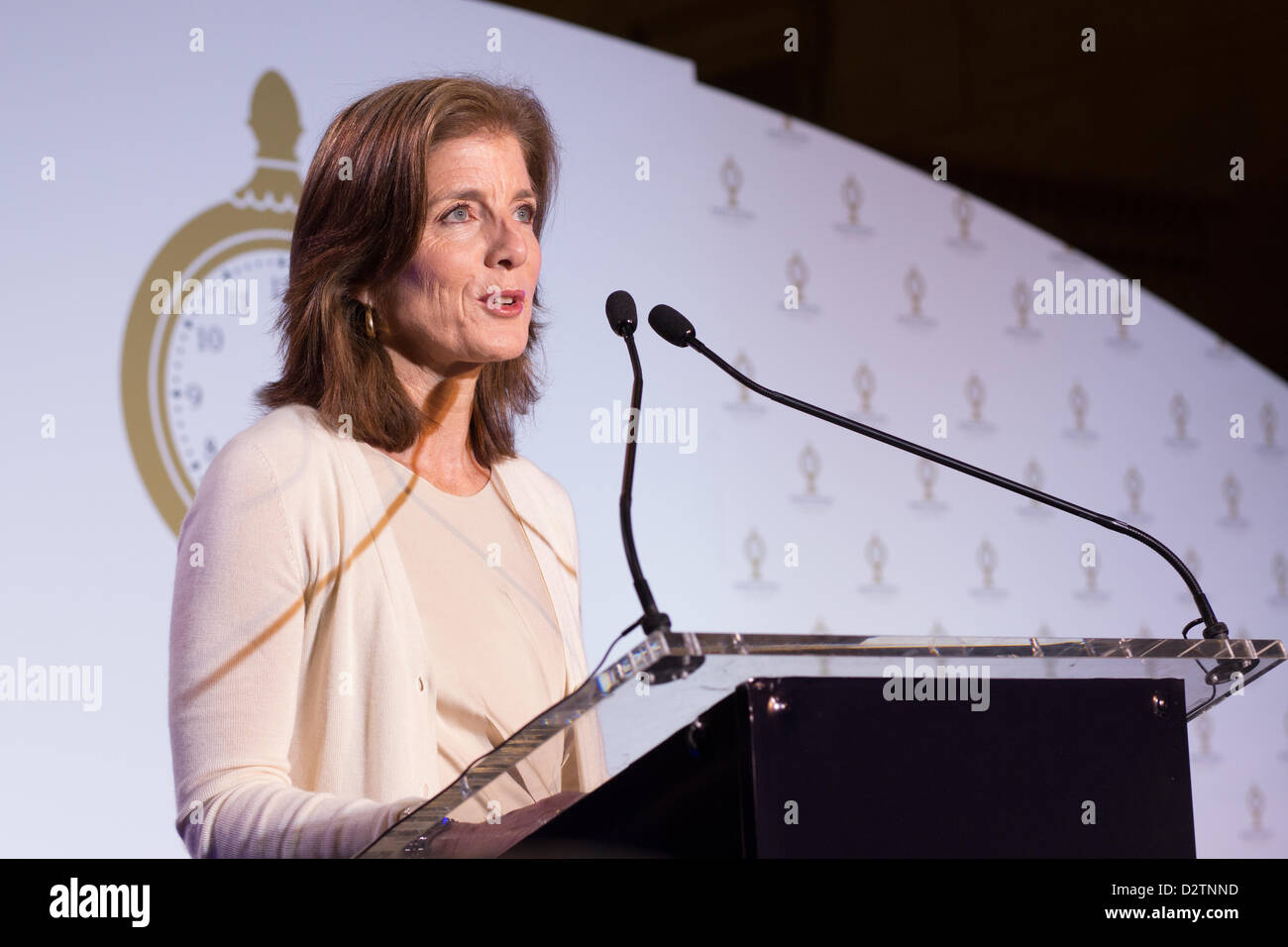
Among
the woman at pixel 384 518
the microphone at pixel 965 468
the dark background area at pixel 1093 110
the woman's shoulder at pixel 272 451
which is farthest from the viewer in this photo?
the dark background area at pixel 1093 110

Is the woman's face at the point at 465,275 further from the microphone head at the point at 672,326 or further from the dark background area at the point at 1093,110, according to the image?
the dark background area at the point at 1093,110

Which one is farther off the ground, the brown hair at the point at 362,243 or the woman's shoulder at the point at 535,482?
the brown hair at the point at 362,243

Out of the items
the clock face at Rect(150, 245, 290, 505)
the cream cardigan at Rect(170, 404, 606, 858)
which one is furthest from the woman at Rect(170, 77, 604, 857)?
the clock face at Rect(150, 245, 290, 505)

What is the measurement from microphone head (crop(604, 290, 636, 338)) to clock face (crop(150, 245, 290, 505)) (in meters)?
0.97

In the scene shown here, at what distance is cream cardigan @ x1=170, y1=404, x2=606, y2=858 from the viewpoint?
4.68 feet

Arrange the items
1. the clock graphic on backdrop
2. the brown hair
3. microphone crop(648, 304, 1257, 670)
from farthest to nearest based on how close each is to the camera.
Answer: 1. the clock graphic on backdrop
2. the brown hair
3. microphone crop(648, 304, 1257, 670)

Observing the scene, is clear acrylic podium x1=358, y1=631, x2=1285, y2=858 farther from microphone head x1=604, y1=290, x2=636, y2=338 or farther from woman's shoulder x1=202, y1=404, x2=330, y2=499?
woman's shoulder x1=202, y1=404, x2=330, y2=499

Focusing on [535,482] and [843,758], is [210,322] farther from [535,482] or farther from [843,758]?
[843,758]

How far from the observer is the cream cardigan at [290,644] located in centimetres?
143

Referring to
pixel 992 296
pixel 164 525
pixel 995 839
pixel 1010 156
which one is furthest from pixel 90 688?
pixel 1010 156

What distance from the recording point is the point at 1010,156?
3.53 metres

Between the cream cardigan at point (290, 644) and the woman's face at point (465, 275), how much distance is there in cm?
20

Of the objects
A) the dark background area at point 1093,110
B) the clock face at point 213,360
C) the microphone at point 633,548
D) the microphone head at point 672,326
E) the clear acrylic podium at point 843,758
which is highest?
the dark background area at point 1093,110

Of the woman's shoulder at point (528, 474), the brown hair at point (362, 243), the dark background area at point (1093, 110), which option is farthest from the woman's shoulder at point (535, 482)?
the dark background area at point (1093, 110)
